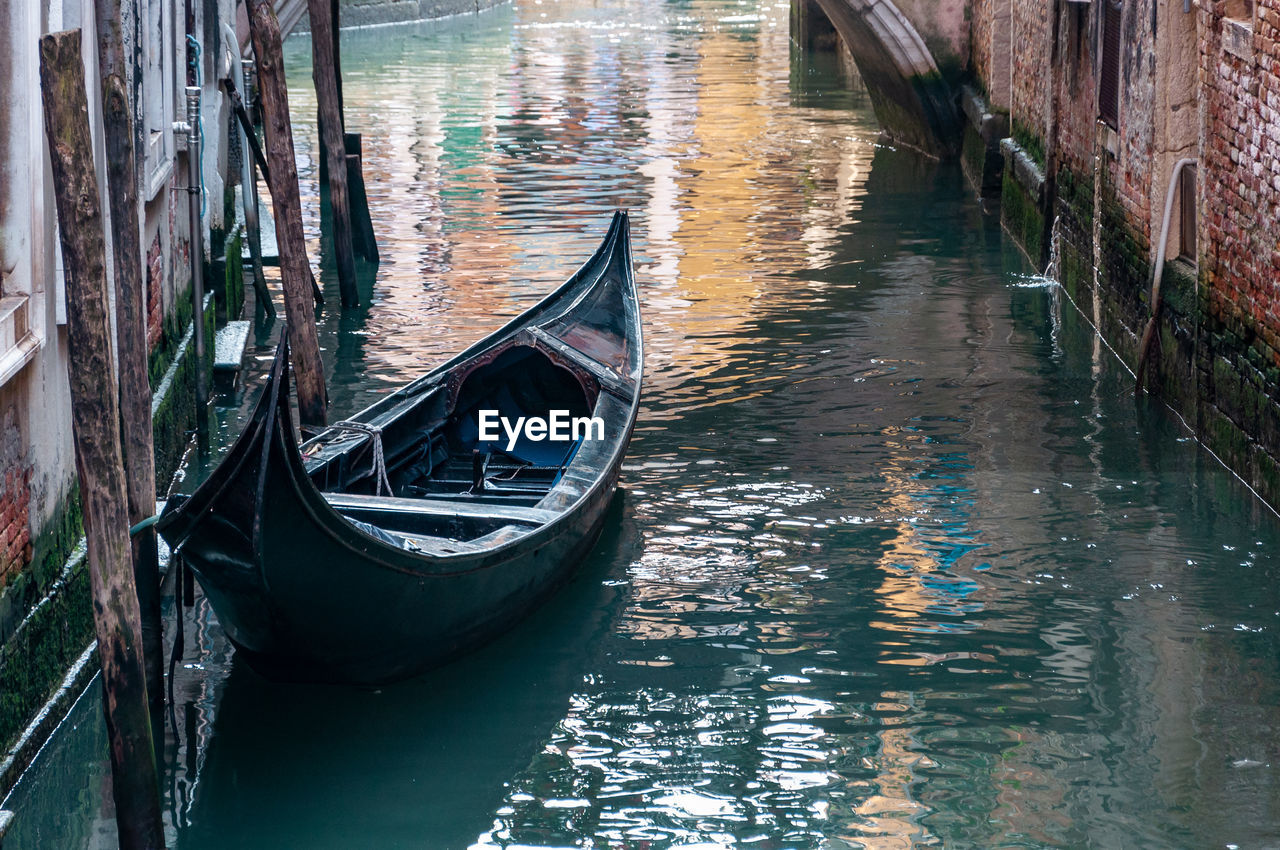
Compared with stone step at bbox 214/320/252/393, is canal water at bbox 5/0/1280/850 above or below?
below

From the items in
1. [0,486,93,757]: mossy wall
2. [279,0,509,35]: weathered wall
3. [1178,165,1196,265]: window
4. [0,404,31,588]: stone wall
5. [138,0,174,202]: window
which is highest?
[279,0,509,35]: weathered wall

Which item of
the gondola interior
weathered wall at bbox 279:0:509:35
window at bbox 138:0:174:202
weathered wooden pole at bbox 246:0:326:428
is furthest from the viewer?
weathered wall at bbox 279:0:509:35

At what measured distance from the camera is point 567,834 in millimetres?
3451

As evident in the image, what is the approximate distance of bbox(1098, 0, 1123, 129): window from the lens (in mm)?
7175

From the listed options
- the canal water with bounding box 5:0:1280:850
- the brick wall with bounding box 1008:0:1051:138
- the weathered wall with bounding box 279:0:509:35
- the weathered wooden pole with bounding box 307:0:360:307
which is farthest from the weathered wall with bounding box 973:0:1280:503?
the weathered wall with bounding box 279:0:509:35

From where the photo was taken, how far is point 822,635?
175 inches

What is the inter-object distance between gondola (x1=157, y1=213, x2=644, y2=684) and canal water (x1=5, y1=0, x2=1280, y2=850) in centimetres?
21

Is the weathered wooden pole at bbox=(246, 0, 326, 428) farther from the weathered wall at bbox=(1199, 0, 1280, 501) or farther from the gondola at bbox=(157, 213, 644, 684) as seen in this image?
the weathered wall at bbox=(1199, 0, 1280, 501)

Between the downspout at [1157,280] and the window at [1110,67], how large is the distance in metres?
1.08

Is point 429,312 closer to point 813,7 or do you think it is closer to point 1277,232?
point 1277,232

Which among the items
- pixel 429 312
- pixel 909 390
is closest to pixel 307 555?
pixel 909 390

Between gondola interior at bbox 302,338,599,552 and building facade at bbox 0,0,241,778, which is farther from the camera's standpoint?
gondola interior at bbox 302,338,599,552

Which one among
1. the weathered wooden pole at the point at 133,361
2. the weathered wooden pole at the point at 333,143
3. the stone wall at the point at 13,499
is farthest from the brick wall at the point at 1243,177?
the weathered wooden pole at the point at 333,143

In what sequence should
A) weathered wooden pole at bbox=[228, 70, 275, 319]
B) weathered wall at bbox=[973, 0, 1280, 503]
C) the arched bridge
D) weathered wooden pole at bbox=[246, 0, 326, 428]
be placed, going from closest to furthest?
weathered wall at bbox=[973, 0, 1280, 503]
weathered wooden pole at bbox=[246, 0, 326, 428]
weathered wooden pole at bbox=[228, 70, 275, 319]
the arched bridge
